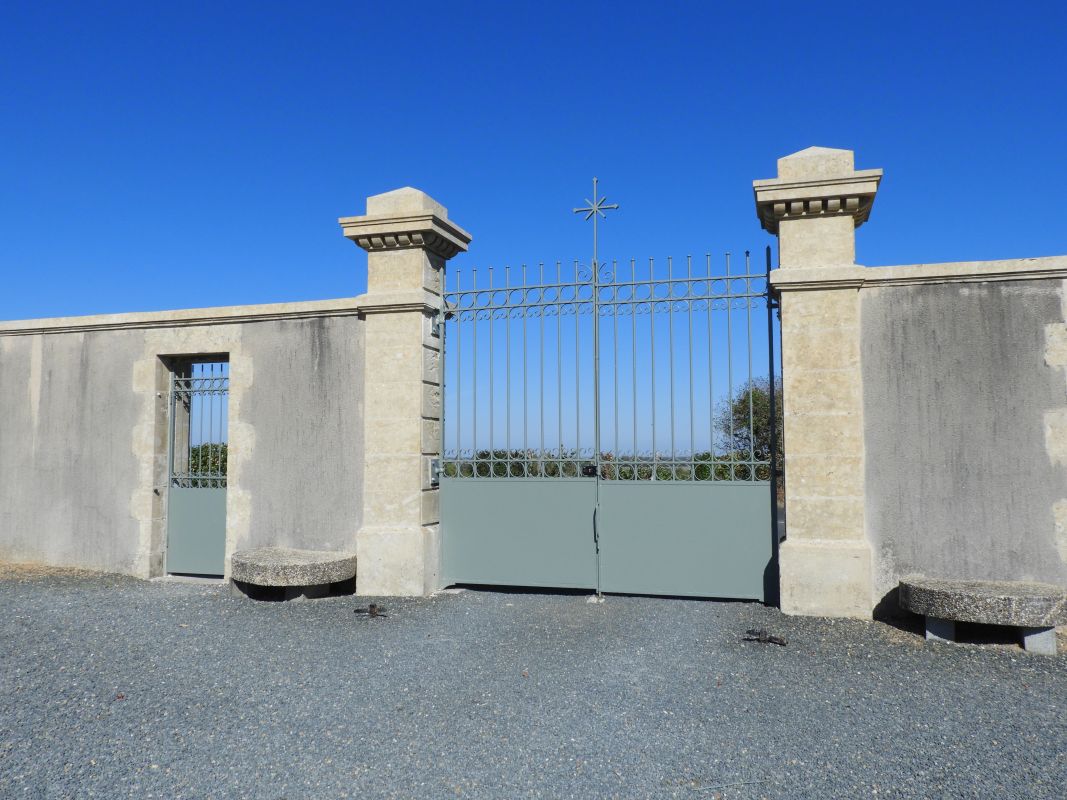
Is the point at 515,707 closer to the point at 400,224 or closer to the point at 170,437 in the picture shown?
the point at 400,224

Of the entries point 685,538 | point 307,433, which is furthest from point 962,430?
point 307,433

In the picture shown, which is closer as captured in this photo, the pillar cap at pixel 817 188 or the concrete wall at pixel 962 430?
the concrete wall at pixel 962 430

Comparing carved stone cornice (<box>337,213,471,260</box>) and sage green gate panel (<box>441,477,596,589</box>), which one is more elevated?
carved stone cornice (<box>337,213,471,260</box>)

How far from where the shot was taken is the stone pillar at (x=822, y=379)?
5559 millimetres

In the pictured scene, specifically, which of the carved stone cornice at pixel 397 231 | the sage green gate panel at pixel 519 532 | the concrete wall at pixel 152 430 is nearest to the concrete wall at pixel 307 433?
the concrete wall at pixel 152 430

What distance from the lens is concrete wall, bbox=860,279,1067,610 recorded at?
535 centimetres

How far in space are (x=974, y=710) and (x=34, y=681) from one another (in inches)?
Answer: 207

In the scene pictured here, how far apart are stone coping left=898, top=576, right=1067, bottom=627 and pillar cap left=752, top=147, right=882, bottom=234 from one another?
286 centimetres

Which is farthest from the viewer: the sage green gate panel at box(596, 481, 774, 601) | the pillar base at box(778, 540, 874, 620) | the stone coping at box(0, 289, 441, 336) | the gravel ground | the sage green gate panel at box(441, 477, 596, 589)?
the stone coping at box(0, 289, 441, 336)

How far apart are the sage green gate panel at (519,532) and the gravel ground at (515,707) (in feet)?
2.02

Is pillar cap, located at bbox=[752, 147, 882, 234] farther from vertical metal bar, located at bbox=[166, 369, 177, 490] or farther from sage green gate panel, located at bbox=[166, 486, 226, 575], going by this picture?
vertical metal bar, located at bbox=[166, 369, 177, 490]

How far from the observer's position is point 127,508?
7531mm

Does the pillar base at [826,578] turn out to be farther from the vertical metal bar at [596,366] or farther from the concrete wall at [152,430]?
the concrete wall at [152,430]

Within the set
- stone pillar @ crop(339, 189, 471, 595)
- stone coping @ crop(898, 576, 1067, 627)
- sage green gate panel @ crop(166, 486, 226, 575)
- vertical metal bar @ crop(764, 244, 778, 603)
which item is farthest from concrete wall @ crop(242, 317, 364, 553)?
stone coping @ crop(898, 576, 1067, 627)
